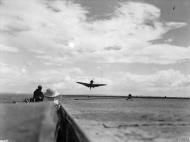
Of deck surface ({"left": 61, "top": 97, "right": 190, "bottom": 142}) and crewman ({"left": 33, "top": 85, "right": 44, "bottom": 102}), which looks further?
crewman ({"left": 33, "top": 85, "right": 44, "bottom": 102})

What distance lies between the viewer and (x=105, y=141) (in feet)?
14.7

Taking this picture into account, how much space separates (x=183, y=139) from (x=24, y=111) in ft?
70.0

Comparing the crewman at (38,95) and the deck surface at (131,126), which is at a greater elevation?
the crewman at (38,95)

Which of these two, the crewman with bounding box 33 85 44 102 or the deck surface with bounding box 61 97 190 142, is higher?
the crewman with bounding box 33 85 44 102

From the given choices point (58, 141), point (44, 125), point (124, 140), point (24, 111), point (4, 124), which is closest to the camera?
point (124, 140)

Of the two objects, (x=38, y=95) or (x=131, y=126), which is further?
(x=38, y=95)

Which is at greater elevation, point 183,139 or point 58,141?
point 183,139

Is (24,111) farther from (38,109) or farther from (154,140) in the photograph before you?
(154,140)

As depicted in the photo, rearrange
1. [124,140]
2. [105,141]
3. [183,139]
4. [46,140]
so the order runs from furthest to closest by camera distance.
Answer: [46,140] → [183,139] → [124,140] → [105,141]

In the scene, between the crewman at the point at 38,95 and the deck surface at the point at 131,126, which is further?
the crewman at the point at 38,95

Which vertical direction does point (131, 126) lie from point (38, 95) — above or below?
below

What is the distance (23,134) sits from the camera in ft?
46.7

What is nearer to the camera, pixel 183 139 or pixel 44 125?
pixel 183 139

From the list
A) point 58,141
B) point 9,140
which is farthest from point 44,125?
point 58,141
